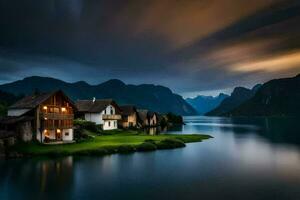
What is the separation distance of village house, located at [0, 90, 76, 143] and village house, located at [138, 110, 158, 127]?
6721cm

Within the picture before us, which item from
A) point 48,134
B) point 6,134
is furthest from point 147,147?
point 6,134

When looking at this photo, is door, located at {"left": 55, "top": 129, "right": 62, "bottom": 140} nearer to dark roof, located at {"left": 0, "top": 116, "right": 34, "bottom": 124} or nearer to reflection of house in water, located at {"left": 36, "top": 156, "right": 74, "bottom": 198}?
dark roof, located at {"left": 0, "top": 116, "right": 34, "bottom": 124}

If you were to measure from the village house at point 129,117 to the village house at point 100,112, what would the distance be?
12.2 meters

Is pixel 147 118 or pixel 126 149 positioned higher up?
pixel 147 118

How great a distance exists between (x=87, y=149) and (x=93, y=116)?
40528mm

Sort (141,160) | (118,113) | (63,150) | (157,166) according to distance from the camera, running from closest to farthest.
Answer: (157,166)
(141,160)
(63,150)
(118,113)

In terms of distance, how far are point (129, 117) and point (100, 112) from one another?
2818 centimetres

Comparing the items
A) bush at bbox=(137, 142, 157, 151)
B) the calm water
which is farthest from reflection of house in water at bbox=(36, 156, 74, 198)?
bush at bbox=(137, 142, 157, 151)

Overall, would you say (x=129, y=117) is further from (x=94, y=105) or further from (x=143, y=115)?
(x=94, y=105)

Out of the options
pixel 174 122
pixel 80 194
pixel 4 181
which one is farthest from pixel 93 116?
pixel 174 122

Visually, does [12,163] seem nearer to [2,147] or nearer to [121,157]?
[2,147]

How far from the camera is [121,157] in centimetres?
5459

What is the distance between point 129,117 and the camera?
123688mm

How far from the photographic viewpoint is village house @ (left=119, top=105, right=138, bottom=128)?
119m
